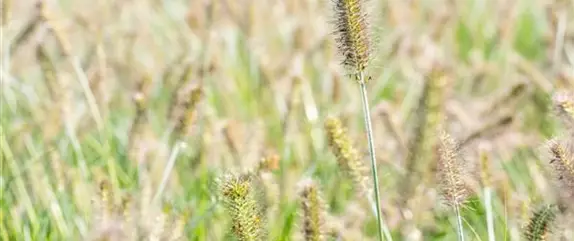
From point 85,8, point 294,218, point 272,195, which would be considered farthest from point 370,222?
point 85,8

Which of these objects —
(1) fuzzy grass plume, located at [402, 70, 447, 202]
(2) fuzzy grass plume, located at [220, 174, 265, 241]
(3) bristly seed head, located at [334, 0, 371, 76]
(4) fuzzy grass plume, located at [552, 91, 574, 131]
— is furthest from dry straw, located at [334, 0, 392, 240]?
(1) fuzzy grass plume, located at [402, 70, 447, 202]

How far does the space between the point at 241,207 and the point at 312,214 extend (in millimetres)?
126

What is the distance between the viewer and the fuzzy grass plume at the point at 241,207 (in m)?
1.18

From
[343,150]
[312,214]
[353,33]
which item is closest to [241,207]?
[312,214]

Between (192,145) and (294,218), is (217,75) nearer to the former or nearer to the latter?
(192,145)

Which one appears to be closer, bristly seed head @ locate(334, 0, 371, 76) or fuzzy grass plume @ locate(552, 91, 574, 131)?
bristly seed head @ locate(334, 0, 371, 76)

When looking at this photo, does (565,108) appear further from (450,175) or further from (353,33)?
(353,33)

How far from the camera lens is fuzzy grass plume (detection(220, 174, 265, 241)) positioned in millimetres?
1176

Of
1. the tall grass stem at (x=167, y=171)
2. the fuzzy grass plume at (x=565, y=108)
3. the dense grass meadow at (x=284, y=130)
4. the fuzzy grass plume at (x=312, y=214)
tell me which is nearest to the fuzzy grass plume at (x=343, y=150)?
the dense grass meadow at (x=284, y=130)

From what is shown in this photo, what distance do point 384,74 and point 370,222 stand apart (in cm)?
91

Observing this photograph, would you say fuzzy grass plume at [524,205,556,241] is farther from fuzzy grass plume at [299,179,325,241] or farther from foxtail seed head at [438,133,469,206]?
fuzzy grass plume at [299,179,325,241]

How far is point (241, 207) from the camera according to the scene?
1.18m

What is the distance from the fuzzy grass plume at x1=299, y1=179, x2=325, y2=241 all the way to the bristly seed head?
17 centimetres

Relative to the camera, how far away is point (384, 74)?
3.02 metres
